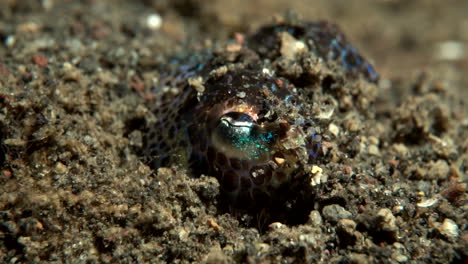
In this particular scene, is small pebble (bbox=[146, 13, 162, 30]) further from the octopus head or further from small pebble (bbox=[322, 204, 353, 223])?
small pebble (bbox=[322, 204, 353, 223])

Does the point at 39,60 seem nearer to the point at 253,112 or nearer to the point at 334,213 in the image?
the point at 253,112

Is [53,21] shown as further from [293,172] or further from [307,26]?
[293,172]

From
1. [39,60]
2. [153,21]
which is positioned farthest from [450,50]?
[39,60]

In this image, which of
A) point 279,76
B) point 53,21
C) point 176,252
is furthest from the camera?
point 53,21

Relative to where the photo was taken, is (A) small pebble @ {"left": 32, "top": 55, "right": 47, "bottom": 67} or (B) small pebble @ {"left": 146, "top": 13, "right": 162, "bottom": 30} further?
(B) small pebble @ {"left": 146, "top": 13, "right": 162, "bottom": 30}

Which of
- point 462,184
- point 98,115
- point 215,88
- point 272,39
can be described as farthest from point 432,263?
point 98,115

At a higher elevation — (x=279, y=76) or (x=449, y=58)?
(x=449, y=58)

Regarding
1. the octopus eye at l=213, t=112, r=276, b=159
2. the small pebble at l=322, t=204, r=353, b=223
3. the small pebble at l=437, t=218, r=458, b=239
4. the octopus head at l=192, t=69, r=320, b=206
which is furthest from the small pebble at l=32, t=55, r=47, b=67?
the small pebble at l=437, t=218, r=458, b=239
